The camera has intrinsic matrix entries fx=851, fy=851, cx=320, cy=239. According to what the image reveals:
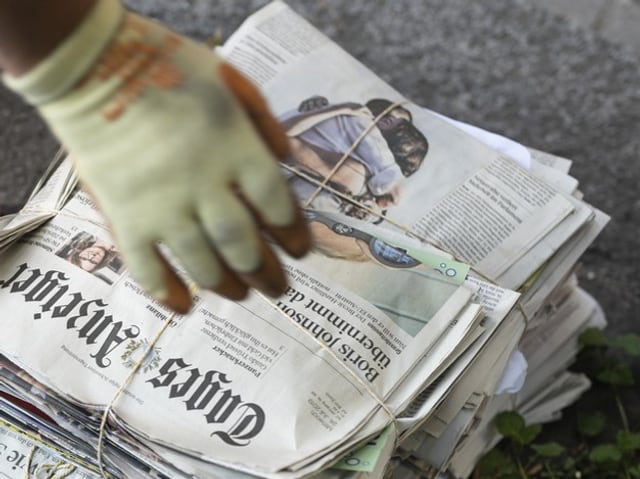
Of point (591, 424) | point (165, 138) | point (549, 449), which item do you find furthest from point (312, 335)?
point (591, 424)

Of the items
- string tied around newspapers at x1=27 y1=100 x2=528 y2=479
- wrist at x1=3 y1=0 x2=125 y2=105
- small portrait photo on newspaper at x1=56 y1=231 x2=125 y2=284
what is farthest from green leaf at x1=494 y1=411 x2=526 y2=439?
wrist at x1=3 y1=0 x2=125 y2=105

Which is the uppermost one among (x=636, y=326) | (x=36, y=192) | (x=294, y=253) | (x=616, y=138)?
(x=294, y=253)

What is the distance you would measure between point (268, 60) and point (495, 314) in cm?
40

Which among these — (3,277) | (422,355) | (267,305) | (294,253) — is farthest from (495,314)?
(3,277)

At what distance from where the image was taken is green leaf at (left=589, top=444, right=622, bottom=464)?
981mm

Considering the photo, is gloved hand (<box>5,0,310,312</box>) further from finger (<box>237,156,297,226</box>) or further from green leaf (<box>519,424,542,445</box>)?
green leaf (<box>519,424,542,445</box>)

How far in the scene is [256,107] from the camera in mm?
458

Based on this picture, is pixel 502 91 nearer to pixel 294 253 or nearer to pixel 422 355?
pixel 422 355

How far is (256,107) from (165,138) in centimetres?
5

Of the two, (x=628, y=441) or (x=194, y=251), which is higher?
(x=194, y=251)

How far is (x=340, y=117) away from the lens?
0.92 m

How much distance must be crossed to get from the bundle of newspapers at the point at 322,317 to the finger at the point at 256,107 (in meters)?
0.26

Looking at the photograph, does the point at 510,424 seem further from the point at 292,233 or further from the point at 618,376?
the point at 292,233

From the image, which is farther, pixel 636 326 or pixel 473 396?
pixel 636 326
